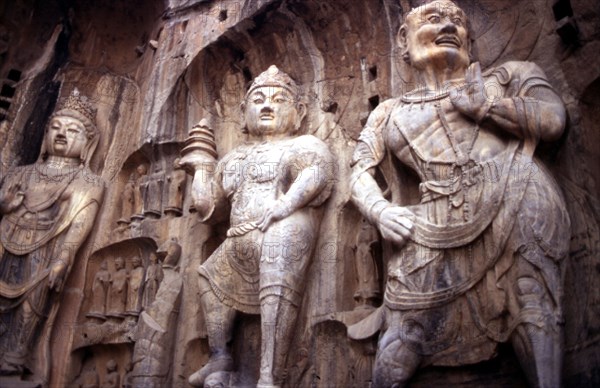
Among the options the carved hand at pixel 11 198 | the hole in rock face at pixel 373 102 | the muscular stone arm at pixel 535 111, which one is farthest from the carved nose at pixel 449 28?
the carved hand at pixel 11 198

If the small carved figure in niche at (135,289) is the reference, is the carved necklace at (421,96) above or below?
above

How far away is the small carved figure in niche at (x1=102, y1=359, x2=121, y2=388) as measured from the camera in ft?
24.1

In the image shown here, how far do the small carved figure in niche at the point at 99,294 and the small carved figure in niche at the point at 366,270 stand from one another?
2.70 metres

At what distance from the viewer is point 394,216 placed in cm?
605

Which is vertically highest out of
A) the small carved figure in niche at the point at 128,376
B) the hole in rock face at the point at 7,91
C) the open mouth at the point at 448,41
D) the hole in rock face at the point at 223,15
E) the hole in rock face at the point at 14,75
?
the hole in rock face at the point at 223,15

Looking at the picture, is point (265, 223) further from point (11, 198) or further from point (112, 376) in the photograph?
point (11, 198)

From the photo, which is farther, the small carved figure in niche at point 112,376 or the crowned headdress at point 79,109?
the crowned headdress at point 79,109

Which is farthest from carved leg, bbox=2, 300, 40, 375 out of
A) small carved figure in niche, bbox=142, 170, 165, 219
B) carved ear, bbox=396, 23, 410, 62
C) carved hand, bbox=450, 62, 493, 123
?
carved hand, bbox=450, 62, 493, 123

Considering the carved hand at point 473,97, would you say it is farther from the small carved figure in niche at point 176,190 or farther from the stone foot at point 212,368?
the small carved figure in niche at point 176,190

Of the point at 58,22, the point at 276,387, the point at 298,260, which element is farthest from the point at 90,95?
the point at 276,387

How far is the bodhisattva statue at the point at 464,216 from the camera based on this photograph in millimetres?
5520

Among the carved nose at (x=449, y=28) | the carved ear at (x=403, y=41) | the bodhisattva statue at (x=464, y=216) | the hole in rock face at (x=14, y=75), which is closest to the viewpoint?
the bodhisattva statue at (x=464, y=216)

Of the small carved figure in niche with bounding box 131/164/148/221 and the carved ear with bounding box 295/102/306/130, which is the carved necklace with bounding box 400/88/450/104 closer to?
the carved ear with bounding box 295/102/306/130

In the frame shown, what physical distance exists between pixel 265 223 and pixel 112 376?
7.29 ft
